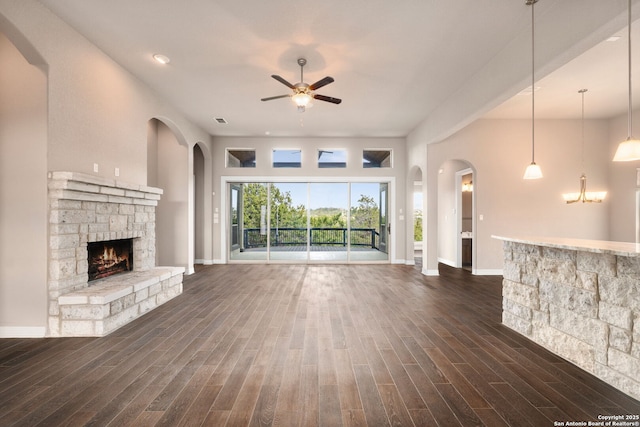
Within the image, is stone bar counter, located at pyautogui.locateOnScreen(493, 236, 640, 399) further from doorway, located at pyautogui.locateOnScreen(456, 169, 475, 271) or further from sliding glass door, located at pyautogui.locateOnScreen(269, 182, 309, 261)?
sliding glass door, located at pyautogui.locateOnScreen(269, 182, 309, 261)

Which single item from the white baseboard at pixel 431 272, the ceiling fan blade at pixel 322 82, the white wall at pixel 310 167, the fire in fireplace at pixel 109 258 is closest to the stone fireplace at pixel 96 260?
the fire in fireplace at pixel 109 258

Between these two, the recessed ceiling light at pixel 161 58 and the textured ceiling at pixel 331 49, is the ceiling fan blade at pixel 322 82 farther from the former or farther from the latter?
the recessed ceiling light at pixel 161 58

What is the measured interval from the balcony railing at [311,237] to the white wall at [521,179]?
1.99 m

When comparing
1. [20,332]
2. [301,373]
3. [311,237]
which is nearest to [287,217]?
[311,237]

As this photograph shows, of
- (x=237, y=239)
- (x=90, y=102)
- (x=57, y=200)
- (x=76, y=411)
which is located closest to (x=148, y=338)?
(x=76, y=411)

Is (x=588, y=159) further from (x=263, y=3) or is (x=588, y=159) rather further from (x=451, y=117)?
(x=263, y=3)

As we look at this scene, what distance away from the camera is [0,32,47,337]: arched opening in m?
3.09

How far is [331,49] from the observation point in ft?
12.3

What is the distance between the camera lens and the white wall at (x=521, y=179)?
255 inches

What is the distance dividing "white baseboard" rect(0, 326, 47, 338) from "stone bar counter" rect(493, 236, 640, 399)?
17.3 feet

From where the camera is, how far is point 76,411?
197 cm

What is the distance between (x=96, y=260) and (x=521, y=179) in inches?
319

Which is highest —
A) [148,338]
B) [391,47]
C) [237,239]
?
[391,47]

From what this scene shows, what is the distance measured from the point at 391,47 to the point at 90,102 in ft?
12.6
